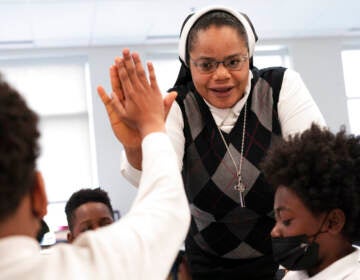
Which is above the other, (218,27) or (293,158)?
(218,27)

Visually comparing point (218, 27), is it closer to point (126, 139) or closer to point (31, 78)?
point (126, 139)

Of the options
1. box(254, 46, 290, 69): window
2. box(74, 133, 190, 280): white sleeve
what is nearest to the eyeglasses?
box(74, 133, 190, 280): white sleeve

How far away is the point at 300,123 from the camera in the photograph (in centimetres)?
182

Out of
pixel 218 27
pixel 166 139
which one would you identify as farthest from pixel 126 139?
pixel 218 27

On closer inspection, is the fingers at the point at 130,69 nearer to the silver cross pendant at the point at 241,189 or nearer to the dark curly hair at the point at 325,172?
the dark curly hair at the point at 325,172

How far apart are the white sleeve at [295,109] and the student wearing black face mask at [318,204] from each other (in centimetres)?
13

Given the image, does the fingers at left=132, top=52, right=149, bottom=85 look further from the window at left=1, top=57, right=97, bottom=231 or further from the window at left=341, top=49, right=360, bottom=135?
the window at left=341, top=49, right=360, bottom=135

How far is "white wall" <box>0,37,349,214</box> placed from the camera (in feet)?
25.4

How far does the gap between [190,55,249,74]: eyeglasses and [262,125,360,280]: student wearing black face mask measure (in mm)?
314

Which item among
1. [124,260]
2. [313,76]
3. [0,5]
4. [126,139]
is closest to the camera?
[124,260]

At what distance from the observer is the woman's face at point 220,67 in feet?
5.98

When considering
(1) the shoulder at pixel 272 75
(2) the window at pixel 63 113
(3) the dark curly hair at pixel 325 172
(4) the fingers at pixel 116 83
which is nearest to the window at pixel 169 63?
(2) the window at pixel 63 113

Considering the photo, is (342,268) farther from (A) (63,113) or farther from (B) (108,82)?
(A) (63,113)

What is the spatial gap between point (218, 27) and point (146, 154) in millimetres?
918
